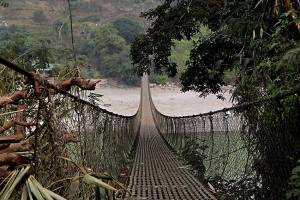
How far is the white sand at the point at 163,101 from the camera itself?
27834 mm

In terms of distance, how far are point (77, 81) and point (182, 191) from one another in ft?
5.94

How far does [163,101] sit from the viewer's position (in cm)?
3222

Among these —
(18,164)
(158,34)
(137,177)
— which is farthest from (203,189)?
(158,34)

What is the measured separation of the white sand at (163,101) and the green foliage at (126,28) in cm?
501

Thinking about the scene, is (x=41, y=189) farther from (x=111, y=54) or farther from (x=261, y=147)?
(x=111, y=54)

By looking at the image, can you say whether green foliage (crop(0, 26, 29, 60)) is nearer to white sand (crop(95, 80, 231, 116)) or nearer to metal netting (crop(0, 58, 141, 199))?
metal netting (crop(0, 58, 141, 199))

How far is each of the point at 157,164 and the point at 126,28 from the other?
33.7 meters

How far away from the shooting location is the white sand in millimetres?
27834

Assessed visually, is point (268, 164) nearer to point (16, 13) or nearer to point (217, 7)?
point (217, 7)

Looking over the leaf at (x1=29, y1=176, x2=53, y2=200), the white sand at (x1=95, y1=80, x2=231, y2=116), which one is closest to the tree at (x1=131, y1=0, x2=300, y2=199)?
the leaf at (x1=29, y1=176, x2=53, y2=200)

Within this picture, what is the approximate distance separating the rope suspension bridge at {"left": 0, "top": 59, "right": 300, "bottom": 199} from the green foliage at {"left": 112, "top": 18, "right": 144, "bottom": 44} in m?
33.3

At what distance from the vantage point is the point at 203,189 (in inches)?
123

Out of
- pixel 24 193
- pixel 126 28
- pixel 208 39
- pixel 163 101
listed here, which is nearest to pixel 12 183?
pixel 24 193

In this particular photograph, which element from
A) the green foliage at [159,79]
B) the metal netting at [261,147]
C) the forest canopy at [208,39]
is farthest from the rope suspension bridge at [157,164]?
the green foliage at [159,79]
